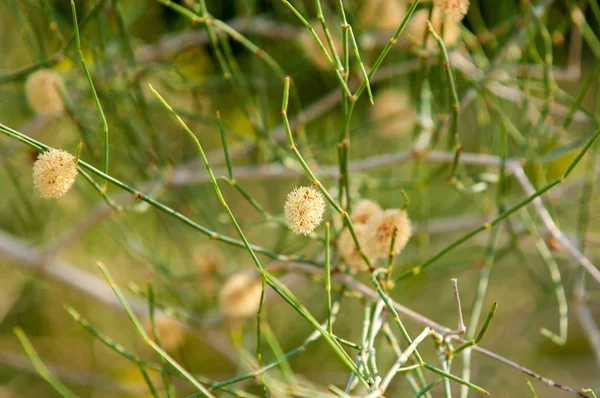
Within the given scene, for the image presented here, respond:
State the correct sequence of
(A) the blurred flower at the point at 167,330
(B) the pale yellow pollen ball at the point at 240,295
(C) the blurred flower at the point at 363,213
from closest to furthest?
(C) the blurred flower at the point at 363,213 → (B) the pale yellow pollen ball at the point at 240,295 → (A) the blurred flower at the point at 167,330

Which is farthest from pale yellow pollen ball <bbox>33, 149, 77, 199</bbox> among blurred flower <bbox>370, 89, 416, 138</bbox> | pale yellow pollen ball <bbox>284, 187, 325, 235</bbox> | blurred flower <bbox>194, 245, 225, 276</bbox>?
blurred flower <bbox>370, 89, 416, 138</bbox>

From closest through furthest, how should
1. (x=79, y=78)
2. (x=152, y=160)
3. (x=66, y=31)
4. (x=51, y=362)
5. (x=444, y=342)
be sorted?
(x=444, y=342) → (x=152, y=160) → (x=79, y=78) → (x=66, y=31) → (x=51, y=362)

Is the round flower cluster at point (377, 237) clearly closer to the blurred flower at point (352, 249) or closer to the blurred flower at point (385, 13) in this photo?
the blurred flower at point (352, 249)

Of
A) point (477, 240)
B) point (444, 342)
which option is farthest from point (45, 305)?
point (444, 342)

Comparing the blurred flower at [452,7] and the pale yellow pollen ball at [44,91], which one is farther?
the pale yellow pollen ball at [44,91]

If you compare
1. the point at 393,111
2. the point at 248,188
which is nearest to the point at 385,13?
the point at 393,111

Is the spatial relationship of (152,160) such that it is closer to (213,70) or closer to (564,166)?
(213,70)

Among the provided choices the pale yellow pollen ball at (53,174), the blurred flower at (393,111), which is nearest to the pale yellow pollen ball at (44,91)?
the pale yellow pollen ball at (53,174)
